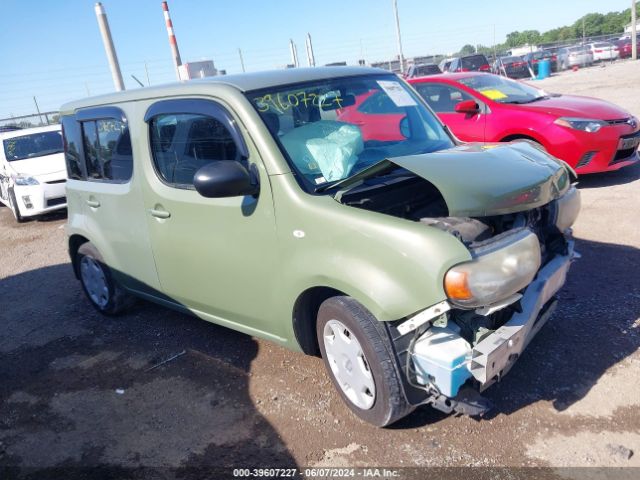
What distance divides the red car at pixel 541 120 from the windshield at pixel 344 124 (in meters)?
2.93

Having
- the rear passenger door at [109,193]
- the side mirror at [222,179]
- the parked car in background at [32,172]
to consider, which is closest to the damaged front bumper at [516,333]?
the side mirror at [222,179]

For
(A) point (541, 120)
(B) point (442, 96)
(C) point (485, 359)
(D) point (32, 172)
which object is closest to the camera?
(C) point (485, 359)

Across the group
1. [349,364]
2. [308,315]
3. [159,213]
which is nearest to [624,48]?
[159,213]

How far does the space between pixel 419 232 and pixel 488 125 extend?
218 inches

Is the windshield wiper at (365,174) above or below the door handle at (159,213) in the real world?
above

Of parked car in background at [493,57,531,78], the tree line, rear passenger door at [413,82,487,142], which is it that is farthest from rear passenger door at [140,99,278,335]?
the tree line

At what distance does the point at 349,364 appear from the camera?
294 centimetres

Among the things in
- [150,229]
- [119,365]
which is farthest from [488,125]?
[119,365]

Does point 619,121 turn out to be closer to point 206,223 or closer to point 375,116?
point 375,116

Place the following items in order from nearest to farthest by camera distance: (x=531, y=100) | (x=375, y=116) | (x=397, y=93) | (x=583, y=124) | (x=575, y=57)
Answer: (x=375, y=116)
(x=397, y=93)
(x=583, y=124)
(x=531, y=100)
(x=575, y=57)

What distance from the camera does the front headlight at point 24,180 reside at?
946 cm

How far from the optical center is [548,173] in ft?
9.75

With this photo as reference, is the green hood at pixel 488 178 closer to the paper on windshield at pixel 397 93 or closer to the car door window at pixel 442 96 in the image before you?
the paper on windshield at pixel 397 93

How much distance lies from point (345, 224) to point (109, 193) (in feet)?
7.80
